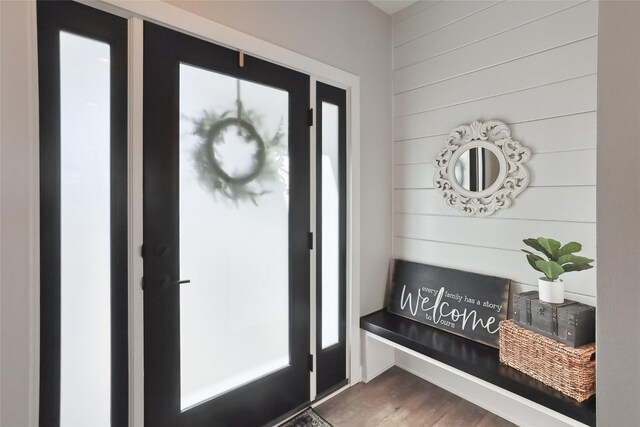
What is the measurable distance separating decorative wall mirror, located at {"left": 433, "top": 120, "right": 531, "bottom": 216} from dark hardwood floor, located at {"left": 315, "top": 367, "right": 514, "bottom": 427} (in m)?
1.27

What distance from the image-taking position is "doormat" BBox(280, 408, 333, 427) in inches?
75.1

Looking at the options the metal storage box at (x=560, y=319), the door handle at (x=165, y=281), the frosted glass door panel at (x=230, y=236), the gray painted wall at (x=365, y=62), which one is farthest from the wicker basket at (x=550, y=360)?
the door handle at (x=165, y=281)

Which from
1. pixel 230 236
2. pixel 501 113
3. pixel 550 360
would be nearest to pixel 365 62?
pixel 501 113

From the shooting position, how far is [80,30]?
1.28 m

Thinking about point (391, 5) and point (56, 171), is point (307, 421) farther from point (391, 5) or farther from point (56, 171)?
point (391, 5)

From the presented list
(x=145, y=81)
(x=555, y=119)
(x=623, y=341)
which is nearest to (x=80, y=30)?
(x=145, y=81)

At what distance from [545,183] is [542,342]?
0.86 m

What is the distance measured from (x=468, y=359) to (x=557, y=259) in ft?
2.37

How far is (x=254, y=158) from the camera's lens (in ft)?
5.92

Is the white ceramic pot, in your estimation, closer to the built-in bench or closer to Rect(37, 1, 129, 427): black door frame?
the built-in bench

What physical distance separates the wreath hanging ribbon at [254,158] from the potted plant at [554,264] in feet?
4.59

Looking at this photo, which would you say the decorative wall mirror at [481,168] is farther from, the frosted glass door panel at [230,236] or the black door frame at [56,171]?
the black door frame at [56,171]

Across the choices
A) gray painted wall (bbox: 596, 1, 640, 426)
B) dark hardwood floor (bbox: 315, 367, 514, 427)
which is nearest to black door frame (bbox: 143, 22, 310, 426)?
dark hardwood floor (bbox: 315, 367, 514, 427)

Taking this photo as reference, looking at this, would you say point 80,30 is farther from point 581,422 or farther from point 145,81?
point 581,422
